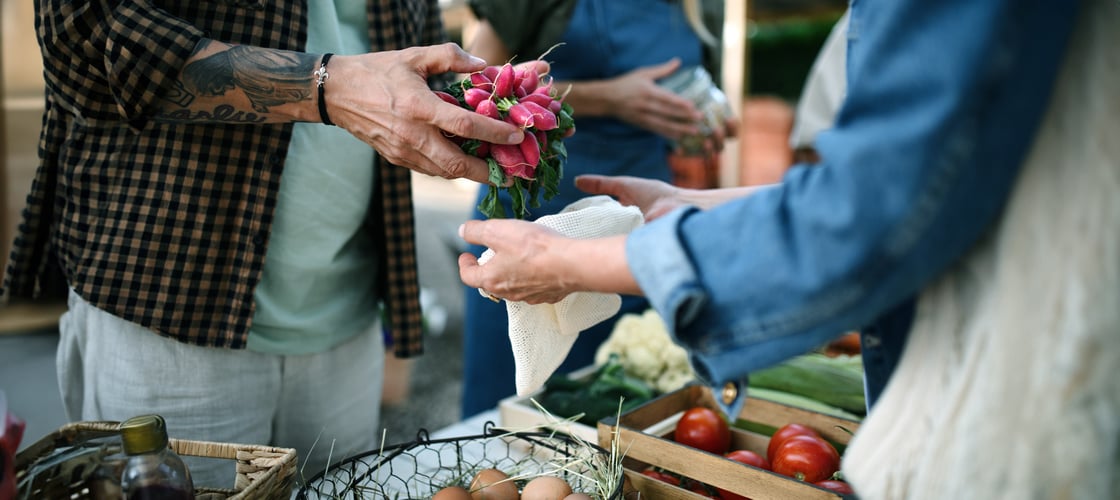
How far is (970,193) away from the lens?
0.80 m

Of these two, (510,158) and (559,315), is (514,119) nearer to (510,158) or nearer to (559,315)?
(510,158)

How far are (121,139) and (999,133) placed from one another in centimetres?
146

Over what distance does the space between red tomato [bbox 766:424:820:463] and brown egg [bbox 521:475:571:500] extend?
19.9 inches

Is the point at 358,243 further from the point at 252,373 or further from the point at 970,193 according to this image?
the point at 970,193

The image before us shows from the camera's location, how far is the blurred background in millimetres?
3713

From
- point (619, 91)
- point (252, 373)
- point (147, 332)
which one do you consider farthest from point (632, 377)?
point (147, 332)

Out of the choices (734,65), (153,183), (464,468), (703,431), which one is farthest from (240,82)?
(734,65)

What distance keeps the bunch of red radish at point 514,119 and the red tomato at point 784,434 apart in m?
0.76

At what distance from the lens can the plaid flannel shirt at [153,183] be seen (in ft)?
4.37

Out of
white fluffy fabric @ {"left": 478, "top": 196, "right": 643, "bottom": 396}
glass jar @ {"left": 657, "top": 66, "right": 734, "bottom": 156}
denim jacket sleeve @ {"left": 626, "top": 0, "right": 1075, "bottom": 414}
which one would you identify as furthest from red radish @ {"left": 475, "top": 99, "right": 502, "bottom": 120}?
glass jar @ {"left": 657, "top": 66, "right": 734, "bottom": 156}

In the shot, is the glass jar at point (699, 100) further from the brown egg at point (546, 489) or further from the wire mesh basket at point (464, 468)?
the brown egg at point (546, 489)

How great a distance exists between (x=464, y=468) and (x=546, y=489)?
1.13 feet

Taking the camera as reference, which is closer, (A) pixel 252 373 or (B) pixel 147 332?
(B) pixel 147 332

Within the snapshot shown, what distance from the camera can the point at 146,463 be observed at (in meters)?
1.06
